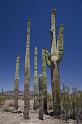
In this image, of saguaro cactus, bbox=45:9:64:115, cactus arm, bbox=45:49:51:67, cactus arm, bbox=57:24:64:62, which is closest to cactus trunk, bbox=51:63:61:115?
saguaro cactus, bbox=45:9:64:115

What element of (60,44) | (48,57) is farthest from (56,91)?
(60,44)

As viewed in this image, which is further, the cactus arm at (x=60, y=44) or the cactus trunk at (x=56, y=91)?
the cactus arm at (x=60, y=44)

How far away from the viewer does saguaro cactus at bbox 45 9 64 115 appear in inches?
593

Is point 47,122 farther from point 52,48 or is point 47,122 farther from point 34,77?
point 34,77

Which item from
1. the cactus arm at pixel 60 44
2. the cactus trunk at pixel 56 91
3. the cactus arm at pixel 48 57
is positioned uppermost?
the cactus arm at pixel 60 44

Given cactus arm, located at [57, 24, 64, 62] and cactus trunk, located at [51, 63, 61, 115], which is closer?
cactus trunk, located at [51, 63, 61, 115]

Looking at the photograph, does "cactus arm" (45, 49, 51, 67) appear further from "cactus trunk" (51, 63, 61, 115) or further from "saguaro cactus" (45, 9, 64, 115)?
"cactus trunk" (51, 63, 61, 115)

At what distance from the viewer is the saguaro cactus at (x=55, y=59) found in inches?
593

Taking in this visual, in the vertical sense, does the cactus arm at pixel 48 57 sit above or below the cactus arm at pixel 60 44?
below

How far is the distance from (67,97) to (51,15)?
538cm

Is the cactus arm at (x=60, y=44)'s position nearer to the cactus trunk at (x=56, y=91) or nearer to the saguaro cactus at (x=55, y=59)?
the saguaro cactus at (x=55, y=59)

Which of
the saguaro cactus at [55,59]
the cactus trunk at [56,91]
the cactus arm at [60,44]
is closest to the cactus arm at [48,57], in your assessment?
the saguaro cactus at [55,59]

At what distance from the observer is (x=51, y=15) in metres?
16.4

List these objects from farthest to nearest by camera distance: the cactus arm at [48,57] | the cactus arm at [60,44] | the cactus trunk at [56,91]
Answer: the cactus arm at [48,57]
the cactus arm at [60,44]
the cactus trunk at [56,91]
